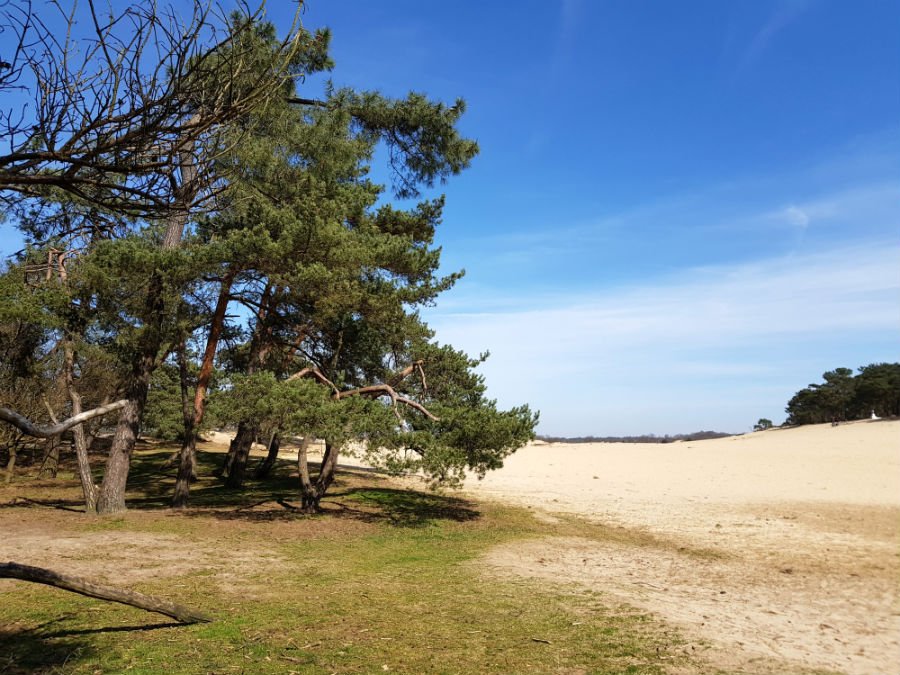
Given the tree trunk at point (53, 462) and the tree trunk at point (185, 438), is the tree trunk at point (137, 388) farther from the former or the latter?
the tree trunk at point (53, 462)

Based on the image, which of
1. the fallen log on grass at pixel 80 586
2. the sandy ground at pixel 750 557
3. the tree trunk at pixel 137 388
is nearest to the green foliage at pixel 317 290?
the tree trunk at pixel 137 388

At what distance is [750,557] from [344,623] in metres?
9.02

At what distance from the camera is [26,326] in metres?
15.6

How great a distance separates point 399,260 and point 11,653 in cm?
1042

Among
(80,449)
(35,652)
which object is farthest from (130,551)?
(35,652)

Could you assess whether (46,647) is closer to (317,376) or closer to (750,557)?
(317,376)

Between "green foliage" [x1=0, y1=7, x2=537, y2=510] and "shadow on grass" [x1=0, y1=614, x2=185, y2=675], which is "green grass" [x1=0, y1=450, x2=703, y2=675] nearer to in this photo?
"shadow on grass" [x1=0, y1=614, x2=185, y2=675]

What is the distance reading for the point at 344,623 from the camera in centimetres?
631

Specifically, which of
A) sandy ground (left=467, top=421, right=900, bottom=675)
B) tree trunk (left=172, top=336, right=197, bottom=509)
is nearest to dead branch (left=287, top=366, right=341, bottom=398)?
tree trunk (left=172, top=336, right=197, bottom=509)

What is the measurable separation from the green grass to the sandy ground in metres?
0.91

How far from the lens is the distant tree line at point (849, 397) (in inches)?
2317

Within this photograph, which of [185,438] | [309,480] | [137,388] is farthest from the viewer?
[309,480]

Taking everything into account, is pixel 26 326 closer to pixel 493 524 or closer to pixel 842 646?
pixel 493 524

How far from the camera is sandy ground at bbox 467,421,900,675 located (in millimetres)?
6211
